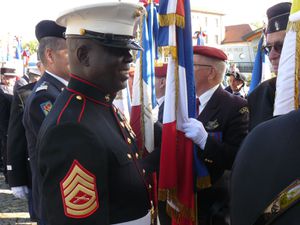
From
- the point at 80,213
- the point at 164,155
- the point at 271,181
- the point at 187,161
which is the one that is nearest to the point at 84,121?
the point at 80,213

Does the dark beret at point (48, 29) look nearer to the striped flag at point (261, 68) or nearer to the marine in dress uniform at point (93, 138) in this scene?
the marine in dress uniform at point (93, 138)

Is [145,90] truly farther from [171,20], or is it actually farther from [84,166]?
[84,166]

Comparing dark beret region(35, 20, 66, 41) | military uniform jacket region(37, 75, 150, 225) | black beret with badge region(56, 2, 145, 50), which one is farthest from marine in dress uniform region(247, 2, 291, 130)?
dark beret region(35, 20, 66, 41)

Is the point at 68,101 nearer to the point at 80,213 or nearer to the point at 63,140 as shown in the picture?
the point at 63,140

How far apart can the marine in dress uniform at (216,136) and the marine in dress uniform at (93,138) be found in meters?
0.94

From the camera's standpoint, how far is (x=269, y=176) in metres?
1.03

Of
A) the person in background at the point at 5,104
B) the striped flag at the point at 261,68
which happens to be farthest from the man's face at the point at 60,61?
the person in background at the point at 5,104

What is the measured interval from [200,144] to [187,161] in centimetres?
17

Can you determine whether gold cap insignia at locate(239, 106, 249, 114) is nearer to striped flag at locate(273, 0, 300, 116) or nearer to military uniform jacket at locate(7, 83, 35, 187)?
striped flag at locate(273, 0, 300, 116)

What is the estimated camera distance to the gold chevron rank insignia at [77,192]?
4.89 ft

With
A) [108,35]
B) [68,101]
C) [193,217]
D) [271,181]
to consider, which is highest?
[108,35]

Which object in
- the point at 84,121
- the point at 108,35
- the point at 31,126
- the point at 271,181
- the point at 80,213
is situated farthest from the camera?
the point at 31,126

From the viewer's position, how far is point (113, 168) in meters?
1.66

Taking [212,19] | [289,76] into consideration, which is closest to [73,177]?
[289,76]
